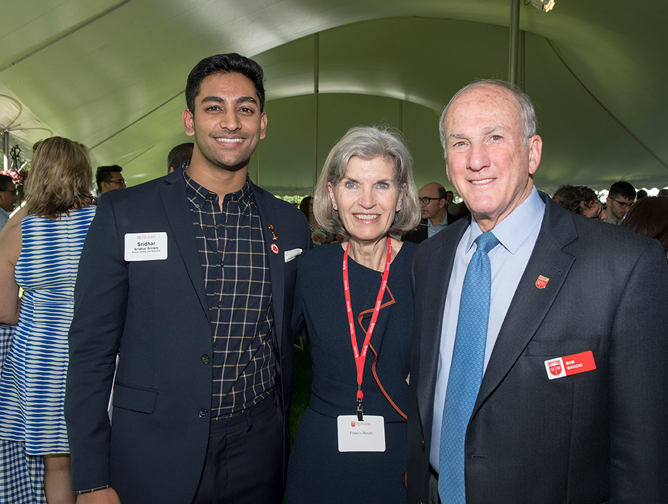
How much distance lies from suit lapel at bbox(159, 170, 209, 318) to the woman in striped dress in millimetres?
971

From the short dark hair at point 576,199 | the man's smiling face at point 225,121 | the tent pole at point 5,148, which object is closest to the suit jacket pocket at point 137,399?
the man's smiling face at point 225,121

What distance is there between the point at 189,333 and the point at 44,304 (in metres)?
1.26

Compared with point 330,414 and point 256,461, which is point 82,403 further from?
point 330,414

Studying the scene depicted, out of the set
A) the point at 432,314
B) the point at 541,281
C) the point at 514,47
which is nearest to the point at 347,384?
the point at 432,314

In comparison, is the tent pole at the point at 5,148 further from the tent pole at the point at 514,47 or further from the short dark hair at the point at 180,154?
the tent pole at the point at 514,47

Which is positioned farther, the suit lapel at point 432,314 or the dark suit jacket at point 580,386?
the suit lapel at point 432,314

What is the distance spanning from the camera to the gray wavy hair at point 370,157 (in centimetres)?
185

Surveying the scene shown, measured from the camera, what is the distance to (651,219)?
2.39 metres

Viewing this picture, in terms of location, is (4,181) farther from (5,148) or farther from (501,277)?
(501,277)

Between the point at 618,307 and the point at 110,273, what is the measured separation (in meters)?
1.53

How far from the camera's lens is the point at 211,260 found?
1.65 metres

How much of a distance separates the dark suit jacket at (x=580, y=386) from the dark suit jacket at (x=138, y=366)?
94 cm

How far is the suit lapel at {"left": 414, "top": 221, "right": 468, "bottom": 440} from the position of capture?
138 centimetres

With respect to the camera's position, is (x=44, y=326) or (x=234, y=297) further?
(x=44, y=326)
